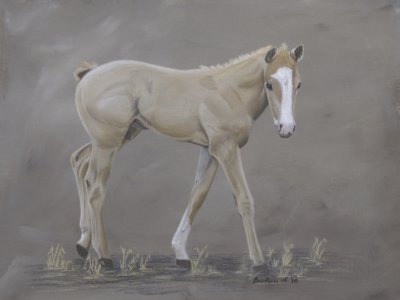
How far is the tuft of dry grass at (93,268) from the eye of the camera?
3.14 m

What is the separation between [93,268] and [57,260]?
0.54 ft

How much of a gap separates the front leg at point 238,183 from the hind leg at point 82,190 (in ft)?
1.80

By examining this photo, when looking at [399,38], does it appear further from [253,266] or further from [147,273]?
[147,273]

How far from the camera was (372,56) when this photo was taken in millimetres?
3377

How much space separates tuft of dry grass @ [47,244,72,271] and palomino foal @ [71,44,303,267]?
0.07 m

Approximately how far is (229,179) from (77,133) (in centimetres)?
69

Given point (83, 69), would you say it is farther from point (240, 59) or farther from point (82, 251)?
point (82, 251)

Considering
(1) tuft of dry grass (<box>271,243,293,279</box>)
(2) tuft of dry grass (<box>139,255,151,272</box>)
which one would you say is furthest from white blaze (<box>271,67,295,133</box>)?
(2) tuft of dry grass (<box>139,255,151,272</box>)

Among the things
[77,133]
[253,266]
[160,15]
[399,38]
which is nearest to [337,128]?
[399,38]

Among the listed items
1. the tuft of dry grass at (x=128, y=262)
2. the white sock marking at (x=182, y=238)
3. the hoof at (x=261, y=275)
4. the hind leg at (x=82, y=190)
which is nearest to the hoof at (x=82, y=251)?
the hind leg at (x=82, y=190)

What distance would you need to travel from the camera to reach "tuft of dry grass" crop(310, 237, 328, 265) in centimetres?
322

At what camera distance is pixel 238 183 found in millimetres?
3164
